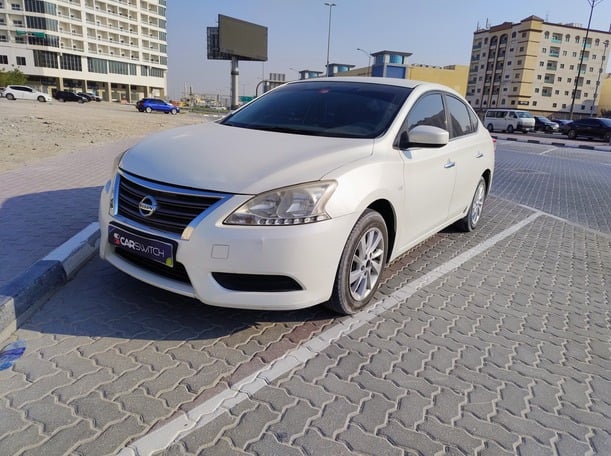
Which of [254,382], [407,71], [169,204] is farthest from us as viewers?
[407,71]

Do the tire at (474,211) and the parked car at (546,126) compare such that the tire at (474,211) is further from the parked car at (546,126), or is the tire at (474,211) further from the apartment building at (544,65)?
the apartment building at (544,65)

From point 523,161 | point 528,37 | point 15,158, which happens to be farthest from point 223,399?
point 528,37

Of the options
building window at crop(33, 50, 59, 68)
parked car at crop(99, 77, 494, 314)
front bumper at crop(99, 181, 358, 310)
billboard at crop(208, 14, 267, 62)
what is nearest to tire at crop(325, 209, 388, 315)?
parked car at crop(99, 77, 494, 314)

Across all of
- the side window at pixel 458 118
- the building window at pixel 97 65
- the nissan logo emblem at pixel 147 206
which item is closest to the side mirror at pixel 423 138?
the side window at pixel 458 118

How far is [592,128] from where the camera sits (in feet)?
99.2

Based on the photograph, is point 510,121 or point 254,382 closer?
point 254,382

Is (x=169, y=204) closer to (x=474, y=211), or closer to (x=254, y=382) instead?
(x=254, y=382)

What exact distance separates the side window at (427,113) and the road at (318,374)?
137 cm

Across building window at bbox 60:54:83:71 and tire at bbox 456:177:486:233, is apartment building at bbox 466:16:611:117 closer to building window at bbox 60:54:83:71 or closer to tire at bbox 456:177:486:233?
building window at bbox 60:54:83:71

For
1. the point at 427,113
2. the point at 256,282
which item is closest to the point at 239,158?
the point at 256,282

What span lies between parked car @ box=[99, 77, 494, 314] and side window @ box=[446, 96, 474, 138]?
2.75 ft

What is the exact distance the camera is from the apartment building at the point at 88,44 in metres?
73.4

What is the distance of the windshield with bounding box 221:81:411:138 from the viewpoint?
359cm

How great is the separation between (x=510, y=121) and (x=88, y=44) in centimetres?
7298
